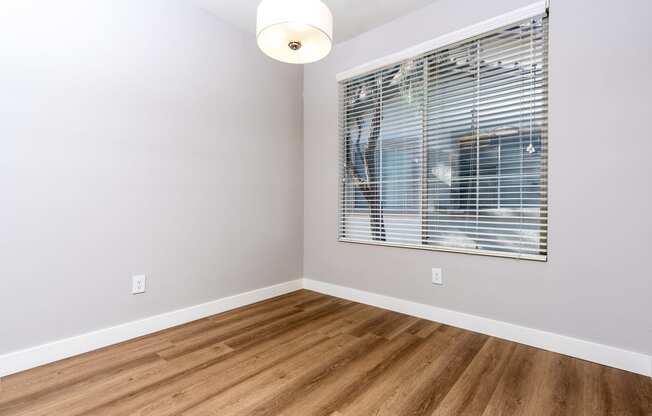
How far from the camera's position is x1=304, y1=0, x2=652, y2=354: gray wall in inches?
69.2

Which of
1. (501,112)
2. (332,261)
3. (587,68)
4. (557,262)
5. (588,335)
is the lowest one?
(588,335)

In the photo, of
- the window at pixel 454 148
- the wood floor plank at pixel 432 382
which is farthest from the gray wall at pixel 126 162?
the wood floor plank at pixel 432 382

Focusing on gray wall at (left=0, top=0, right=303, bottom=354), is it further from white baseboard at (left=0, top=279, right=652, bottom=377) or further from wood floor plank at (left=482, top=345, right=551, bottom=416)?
wood floor plank at (left=482, top=345, right=551, bottom=416)

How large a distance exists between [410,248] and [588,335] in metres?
1.21

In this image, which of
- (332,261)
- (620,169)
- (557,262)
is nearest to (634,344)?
(557,262)

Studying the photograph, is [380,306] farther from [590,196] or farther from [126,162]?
[126,162]

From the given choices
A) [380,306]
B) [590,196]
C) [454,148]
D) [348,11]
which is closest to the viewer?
[590,196]

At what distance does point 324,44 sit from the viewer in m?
1.67

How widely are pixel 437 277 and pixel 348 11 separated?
2.25m

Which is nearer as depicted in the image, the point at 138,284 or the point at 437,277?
the point at 138,284

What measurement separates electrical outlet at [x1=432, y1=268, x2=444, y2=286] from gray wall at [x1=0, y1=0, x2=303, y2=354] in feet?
4.91

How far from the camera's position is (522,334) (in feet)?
6.95

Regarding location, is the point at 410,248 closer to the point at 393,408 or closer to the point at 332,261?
the point at 332,261

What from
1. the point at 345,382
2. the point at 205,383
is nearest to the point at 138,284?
the point at 205,383
